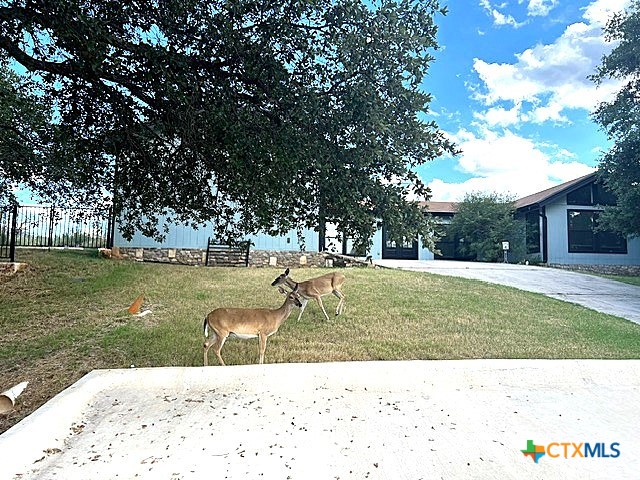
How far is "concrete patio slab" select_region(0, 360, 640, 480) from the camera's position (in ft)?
7.91

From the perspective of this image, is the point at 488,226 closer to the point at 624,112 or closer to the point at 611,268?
the point at 611,268

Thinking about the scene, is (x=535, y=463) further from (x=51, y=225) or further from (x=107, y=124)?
(x=51, y=225)

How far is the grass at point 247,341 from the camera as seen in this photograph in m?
4.91

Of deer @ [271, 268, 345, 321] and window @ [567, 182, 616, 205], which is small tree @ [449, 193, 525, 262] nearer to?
window @ [567, 182, 616, 205]

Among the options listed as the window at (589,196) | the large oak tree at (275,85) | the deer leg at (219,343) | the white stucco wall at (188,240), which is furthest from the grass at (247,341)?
the window at (589,196)

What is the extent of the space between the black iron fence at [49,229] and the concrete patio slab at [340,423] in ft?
18.6

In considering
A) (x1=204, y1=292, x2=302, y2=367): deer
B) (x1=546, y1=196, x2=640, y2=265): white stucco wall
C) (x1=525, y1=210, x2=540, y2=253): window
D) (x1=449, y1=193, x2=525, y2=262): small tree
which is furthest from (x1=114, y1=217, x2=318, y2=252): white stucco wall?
(x1=546, y1=196, x2=640, y2=265): white stucco wall

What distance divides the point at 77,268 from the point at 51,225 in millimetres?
3554

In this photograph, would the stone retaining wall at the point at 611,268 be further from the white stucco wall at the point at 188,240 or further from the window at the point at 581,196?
the white stucco wall at the point at 188,240

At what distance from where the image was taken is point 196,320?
6.37 metres

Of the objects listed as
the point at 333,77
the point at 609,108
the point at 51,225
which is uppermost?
the point at 609,108

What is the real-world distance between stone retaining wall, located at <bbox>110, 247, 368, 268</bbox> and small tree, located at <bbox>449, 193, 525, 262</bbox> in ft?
28.9

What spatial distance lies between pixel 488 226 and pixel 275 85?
61.8ft

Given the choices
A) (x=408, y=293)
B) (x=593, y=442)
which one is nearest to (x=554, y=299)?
(x=408, y=293)
